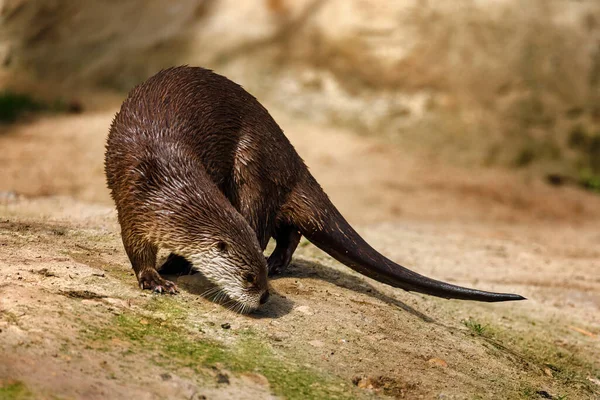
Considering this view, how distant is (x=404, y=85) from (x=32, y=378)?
22.2 feet

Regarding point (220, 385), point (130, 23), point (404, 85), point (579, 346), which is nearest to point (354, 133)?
point (404, 85)

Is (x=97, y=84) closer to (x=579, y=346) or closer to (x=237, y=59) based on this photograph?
(x=237, y=59)

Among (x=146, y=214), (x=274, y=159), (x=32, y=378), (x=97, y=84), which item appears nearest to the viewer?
(x=32, y=378)

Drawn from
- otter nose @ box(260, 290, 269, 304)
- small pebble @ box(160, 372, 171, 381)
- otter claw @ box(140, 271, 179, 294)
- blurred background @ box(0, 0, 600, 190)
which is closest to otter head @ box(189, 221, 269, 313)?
otter nose @ box(260, 290, 269, 304)

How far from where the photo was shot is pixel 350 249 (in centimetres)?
386

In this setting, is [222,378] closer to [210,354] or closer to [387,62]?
[210,354]

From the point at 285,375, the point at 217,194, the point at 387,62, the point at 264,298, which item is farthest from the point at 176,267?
the point at 387,62

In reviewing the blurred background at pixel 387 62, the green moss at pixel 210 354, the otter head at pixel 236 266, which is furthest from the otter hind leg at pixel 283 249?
the blurred background at pixel 387 62

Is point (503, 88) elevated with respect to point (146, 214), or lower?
elevated

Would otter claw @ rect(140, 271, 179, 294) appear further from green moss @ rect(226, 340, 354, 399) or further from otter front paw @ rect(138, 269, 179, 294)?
green moss @ rect(226, 340, 354, 399)

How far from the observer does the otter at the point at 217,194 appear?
11.2ft

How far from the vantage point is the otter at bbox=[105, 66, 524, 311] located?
135 inches

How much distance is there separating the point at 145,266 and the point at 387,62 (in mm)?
5730

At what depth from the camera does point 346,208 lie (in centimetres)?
718
